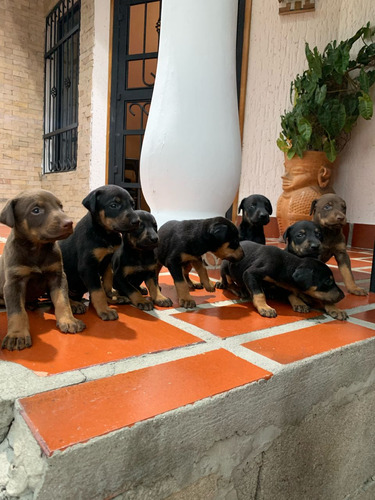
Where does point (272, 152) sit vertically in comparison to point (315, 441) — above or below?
above

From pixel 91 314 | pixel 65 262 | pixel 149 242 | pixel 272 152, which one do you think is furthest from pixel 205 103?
pixel 272 152

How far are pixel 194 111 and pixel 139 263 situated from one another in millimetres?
999

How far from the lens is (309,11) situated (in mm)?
4699

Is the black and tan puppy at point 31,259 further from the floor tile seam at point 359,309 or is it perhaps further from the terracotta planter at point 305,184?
the terracotta planter at point 305,184

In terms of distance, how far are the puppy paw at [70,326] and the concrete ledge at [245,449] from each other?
1.46 ft

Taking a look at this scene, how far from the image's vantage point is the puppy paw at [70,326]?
4.21 feet

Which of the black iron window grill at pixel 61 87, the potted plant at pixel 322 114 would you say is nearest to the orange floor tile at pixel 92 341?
the potted plant at pixel 322 114

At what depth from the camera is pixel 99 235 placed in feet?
4.95

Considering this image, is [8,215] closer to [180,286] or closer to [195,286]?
[180,286]

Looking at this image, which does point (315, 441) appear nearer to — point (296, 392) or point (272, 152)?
point (296, 392)

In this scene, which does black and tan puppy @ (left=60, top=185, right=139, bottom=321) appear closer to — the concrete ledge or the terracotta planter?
the concrete ledge

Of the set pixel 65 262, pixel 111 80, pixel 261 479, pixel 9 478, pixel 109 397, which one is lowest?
pixel 261 479

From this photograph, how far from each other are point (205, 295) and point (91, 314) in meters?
0.64

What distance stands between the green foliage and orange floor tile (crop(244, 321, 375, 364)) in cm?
304
